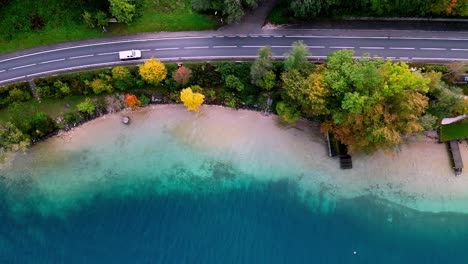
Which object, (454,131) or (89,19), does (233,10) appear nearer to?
(89,19)

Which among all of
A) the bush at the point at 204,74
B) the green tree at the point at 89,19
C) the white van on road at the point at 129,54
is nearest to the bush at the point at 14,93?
the green tree at the point at 89,19

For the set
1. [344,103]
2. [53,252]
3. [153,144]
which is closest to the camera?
[344,103]

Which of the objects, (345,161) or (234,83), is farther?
(345,161)

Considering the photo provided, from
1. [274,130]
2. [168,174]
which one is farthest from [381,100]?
[168,174]

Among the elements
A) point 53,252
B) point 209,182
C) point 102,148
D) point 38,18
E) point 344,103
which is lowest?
point 53,252

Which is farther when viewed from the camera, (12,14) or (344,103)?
(12,14)

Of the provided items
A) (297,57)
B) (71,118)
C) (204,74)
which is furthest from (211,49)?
Answer: (71,118)

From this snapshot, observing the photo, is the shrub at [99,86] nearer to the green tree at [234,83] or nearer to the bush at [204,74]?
the bush at [204,74]

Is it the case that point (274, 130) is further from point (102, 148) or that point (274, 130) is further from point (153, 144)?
point (102, 148)
